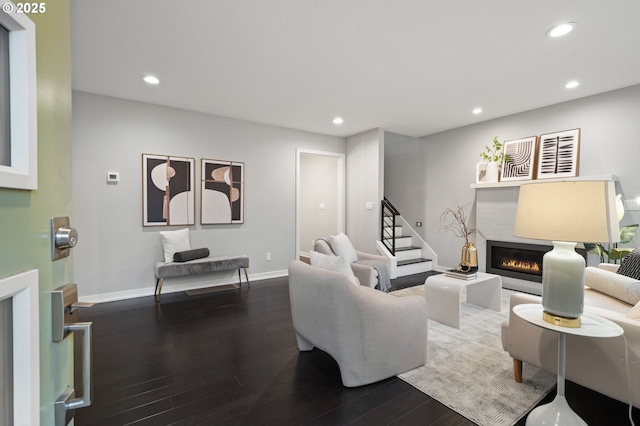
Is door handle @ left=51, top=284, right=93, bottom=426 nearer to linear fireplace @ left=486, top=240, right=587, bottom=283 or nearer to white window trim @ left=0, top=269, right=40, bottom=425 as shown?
white window trim @ left=0, top=269, right=40, bottom=425

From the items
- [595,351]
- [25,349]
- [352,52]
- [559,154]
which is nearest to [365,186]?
[559,154]

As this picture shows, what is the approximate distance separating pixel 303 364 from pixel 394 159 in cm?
542

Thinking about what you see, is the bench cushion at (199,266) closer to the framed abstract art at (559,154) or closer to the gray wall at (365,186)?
the gray wall at (365,186)

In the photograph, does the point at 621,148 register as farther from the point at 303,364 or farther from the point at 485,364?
the point at 303,364

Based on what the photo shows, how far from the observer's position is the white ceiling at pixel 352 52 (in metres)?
2.24

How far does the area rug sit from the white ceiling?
270 cm

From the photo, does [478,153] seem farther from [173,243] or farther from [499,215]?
[173,243]

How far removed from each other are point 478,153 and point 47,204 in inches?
226

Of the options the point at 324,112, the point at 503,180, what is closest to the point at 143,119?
the point at 324,112

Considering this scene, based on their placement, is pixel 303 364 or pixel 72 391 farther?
pixel 303 364

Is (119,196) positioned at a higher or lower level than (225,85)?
lower

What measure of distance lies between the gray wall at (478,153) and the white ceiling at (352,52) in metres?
0.27

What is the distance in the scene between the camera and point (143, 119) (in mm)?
4145

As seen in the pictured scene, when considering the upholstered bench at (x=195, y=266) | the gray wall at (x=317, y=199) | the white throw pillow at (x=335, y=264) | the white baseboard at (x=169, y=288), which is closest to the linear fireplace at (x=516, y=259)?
the gray wall at (x=317, y=199)
